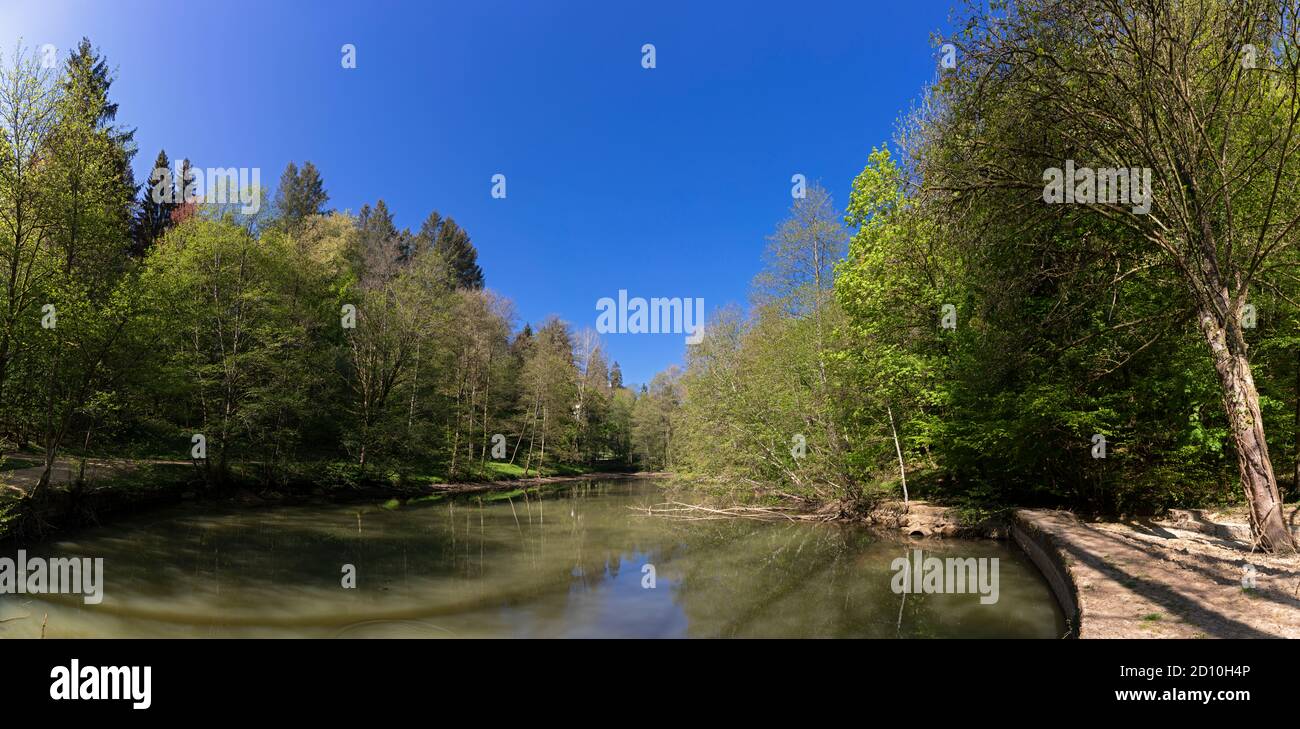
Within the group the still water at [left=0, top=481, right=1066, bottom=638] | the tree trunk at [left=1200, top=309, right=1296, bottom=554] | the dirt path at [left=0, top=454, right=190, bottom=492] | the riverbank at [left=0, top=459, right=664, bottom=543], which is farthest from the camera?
the dirt path at [left=0, top=454, right=190, bottom=492]

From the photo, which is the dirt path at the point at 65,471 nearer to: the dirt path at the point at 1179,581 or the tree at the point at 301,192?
the dirt path at the point at 1179,581

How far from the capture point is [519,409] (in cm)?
4069

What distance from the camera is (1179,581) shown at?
605 cm

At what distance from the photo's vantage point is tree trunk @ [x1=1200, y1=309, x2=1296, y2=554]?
23.1 ft

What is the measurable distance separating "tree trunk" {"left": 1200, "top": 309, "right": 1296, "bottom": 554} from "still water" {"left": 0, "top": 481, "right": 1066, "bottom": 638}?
274 centimetres

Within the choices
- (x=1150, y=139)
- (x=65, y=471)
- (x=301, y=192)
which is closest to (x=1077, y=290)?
(x=1150, y=139)

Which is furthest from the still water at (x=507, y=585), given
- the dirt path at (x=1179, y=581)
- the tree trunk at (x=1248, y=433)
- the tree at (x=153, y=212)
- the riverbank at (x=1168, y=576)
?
the tree at (x=153, y=212)

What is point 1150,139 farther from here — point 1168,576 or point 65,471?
point 65,471

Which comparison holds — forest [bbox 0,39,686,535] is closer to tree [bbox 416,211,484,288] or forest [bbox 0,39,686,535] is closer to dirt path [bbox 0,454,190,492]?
dirt path [bbox 0,454,190,492]

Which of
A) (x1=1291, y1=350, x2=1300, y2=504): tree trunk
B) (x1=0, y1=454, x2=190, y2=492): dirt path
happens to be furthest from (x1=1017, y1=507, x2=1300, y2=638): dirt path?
(x1=0, y1=454, x2=190, y2=492): dirt path

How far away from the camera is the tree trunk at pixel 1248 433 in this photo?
23.1 feet
